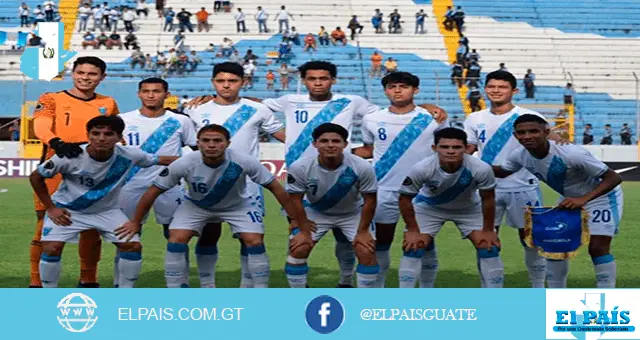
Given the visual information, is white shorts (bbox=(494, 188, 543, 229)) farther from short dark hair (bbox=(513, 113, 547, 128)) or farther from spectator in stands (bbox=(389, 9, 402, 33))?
spectator in stands (bbox=(389, 9, 402, 33))

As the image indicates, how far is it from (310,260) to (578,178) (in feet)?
12.1

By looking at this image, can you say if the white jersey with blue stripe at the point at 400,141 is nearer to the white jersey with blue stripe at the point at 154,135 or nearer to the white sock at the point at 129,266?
the white jersey with blue stripe at the point at 154,135

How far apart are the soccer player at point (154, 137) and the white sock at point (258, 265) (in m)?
1.10

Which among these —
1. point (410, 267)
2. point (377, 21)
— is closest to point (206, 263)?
point (410, 267)

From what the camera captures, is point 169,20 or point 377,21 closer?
point 169,20

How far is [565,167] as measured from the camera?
782 cm

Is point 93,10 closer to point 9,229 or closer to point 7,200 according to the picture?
point 7,200

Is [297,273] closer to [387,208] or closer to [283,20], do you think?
[387,208]

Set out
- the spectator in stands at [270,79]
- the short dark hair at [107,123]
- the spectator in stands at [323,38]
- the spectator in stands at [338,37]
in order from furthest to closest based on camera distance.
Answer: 1. the spectator in stands at [323,38]
2. the spectator in stands at [338,37]
3. the spectator in stands at [270,79]
4. the short dark hair at [107,123]

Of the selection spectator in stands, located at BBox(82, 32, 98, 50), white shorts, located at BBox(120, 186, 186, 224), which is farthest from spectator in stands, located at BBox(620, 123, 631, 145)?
white shorts, located at BBox(120, 186, 186, 224)

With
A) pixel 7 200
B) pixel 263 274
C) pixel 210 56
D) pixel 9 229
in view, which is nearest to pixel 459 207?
pixel 263 274

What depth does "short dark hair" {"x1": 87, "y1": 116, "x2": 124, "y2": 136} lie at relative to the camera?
745cm

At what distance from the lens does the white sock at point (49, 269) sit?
765 centimetres

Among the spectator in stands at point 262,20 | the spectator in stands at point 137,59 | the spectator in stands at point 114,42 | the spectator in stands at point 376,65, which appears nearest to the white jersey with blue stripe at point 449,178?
the spectator in stands at point 376,65
